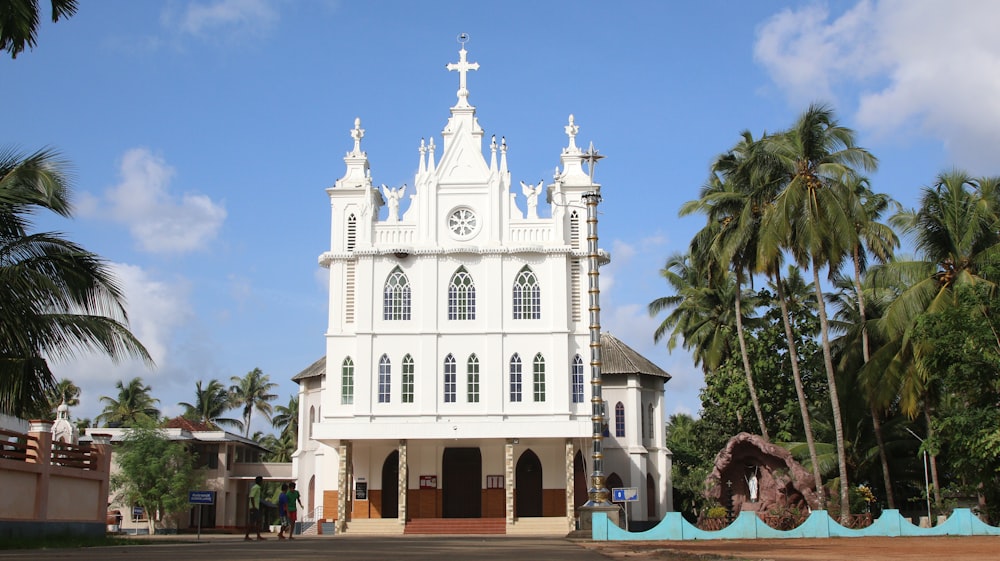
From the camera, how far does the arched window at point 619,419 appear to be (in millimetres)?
44094

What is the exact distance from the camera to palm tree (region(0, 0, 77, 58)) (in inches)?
500

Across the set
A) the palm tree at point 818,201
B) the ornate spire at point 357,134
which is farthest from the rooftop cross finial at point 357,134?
the palm tree at point 818,201

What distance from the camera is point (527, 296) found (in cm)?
3988

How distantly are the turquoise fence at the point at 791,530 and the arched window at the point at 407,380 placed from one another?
47.8 ft

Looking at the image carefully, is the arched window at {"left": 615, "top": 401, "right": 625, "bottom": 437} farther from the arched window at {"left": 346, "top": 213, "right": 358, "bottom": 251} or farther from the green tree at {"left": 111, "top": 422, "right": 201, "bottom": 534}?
the green tree at {"left": 111, "top": 422, "right": 201, "bottom": 534}

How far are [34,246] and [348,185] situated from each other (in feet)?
83.8

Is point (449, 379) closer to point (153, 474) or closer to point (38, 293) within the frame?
point (153, 474)

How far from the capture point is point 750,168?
117 feet

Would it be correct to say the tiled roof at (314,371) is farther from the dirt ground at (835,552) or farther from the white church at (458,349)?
the dirt ground at (835,552)

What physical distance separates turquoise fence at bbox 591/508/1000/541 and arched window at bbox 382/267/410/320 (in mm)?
15989

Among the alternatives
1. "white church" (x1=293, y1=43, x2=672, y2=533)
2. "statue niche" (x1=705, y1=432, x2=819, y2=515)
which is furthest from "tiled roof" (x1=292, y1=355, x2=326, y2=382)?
"statue niche" (x1=705, y1=432, x2=819, y2=515)

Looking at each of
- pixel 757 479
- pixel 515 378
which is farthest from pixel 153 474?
pixel 757 479

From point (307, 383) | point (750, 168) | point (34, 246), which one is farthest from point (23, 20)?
point (307, 383)

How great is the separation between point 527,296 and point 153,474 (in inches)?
750
